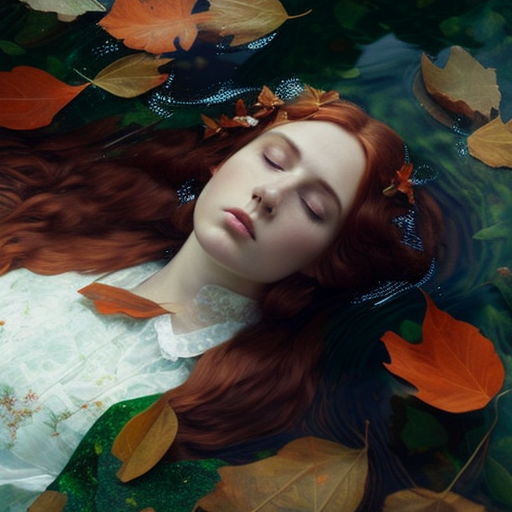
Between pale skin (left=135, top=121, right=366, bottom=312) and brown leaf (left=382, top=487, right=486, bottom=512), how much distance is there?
Result: 0.20m

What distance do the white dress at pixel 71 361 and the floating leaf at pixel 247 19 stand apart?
0.86 ft

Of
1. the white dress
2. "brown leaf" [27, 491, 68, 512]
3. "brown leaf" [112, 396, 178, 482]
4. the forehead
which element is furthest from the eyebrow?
"brown leaf" [27, 491, 68, 512]

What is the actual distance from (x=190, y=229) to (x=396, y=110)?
0.70 feet

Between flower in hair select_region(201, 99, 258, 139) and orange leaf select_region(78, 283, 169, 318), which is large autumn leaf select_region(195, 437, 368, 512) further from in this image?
flower in hair select_region(201, 99, 258, 139)

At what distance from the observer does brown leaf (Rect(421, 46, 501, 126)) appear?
85 centimetres

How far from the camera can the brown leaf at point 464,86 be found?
85cm

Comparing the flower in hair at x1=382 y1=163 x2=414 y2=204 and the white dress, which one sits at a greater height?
the flower in hair at x1=382 y1=163 x2=414 y2=204

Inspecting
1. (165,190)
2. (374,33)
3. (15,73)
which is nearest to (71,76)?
(15,73)

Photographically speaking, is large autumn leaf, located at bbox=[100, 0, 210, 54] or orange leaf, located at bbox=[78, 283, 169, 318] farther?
large autumn leaf, located at bbox=[100, 0, 210, 54]

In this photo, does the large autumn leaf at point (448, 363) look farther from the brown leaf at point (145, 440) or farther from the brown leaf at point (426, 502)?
the brown leaf at point (145, 440)

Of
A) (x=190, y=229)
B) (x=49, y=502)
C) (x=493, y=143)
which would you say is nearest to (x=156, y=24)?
(x=190, y=229)

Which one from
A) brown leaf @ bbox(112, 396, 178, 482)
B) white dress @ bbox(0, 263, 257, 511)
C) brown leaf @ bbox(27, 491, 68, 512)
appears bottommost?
brown leaf @ bbox(27, 491, 68, 512)

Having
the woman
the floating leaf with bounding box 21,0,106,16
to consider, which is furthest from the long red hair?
the floating leaf with bounding box 21,0,106,16

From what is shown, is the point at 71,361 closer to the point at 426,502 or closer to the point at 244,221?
the point at 244,221
